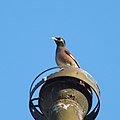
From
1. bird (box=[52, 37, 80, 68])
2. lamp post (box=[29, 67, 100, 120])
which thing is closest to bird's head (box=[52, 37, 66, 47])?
bird (box=[52, 37, 80, 68])

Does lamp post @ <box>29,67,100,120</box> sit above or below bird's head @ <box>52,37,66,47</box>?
below

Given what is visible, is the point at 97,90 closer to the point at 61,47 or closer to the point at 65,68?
the point at 65,68

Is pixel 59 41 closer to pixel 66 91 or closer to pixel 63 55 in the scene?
pixel 63 55

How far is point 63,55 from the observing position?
1119 cm

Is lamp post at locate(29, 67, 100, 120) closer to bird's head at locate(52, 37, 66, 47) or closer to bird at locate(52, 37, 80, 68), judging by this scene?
bird at locate(52, 37, 80, 68)

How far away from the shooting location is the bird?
10792 millimetres

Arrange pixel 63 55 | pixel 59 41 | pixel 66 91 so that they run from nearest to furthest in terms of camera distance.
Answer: pixel 66 91 → pixel 63 55 → pixel 59 41

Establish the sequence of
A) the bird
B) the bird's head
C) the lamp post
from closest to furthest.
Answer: the lamp post → the bird → the bird's head

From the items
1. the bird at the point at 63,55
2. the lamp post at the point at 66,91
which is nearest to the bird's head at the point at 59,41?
the bird at the point at 63,55

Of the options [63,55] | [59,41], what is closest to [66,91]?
[63,55]

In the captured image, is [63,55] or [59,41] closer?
[63,55]

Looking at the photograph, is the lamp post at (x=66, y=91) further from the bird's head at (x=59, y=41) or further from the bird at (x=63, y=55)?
the bird's head at (x=59, y=41)

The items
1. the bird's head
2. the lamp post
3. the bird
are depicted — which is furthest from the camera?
the bird's head

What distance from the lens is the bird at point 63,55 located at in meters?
10.8
